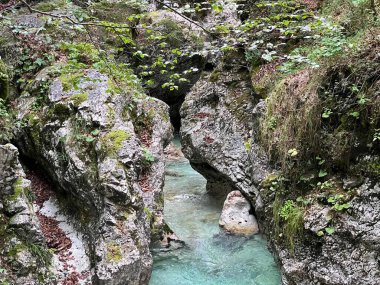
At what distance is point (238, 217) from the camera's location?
8531 millimetres

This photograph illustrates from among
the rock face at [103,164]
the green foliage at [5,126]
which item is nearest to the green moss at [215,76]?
the rock face at [103,164]

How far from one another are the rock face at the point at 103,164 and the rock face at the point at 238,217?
2178 mm

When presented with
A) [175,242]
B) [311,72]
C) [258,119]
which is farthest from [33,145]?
[311,72]

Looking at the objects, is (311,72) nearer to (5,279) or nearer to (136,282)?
(136,282)

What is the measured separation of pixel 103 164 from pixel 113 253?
1.45 meters

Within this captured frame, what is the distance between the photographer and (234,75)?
10.1m

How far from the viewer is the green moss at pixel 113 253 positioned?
522cm

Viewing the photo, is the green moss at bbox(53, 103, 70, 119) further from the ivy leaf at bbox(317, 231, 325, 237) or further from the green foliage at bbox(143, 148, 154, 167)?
the ivy leaf at bbox(317, 231, 325, 237)

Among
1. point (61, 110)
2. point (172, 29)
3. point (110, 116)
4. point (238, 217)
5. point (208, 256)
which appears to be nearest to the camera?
point (110, 116)

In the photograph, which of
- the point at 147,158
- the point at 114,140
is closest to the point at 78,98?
the point at 114,140

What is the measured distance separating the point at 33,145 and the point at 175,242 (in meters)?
3.66

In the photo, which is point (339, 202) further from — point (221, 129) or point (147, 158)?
point (221, 129)

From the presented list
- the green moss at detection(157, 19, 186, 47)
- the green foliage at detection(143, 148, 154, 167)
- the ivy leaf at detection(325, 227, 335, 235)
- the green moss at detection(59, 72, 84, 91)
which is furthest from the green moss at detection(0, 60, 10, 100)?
the green moss at detection(157, 19, 186, 47)

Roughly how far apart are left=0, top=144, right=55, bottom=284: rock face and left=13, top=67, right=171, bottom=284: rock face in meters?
0.82
